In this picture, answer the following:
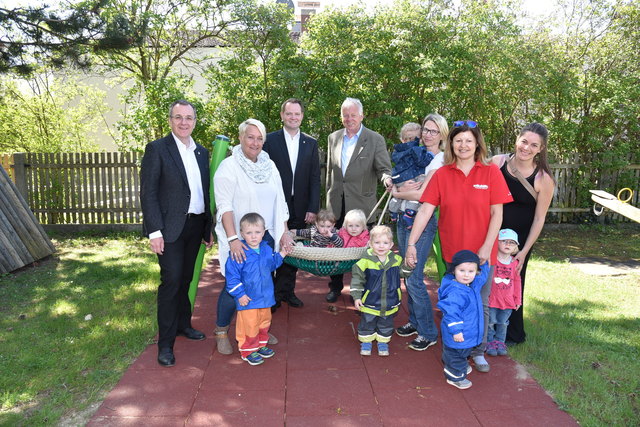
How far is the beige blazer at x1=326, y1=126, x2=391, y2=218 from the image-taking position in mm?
4742

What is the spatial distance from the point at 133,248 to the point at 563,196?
27.3 feet

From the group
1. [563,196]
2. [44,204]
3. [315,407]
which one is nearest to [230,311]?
[315,407]

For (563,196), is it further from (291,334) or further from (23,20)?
(23,20)

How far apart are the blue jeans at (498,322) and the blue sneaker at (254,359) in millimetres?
1850

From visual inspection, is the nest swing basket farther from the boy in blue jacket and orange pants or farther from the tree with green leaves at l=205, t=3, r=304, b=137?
the tree with green leaves at l=205, t=3, r=304, b=137

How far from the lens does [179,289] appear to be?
4.02 m

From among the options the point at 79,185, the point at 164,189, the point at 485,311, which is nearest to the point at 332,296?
the point at 485,311

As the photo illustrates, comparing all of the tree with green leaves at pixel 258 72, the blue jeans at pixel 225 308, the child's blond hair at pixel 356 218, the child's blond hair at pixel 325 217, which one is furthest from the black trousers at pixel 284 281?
the tree with green leaves at pixel 258 72

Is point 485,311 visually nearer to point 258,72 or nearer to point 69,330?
point 69,330

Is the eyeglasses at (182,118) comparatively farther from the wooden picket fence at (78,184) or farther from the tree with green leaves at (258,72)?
the wooden picket fence at (78,184)

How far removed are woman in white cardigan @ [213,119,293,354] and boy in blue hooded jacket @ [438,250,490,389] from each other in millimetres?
1378

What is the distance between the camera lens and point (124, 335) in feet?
13.9

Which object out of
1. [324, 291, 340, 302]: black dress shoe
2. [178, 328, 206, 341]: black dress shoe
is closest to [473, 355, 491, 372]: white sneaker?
[324, 291, 340, 302]: black dress shoe

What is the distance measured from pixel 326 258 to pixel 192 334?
1383 millimetres
